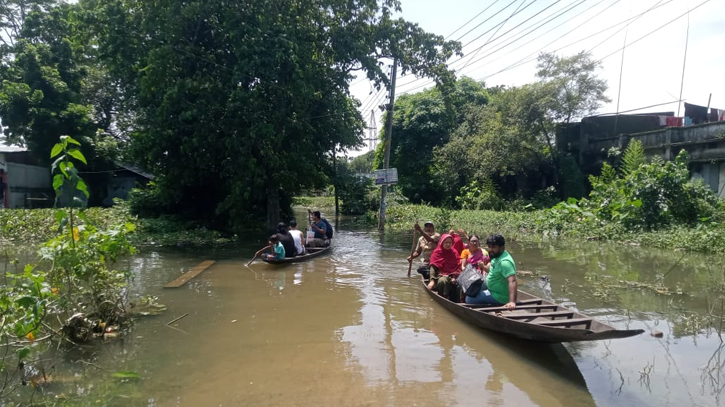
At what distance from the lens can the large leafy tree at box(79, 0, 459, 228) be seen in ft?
54.0

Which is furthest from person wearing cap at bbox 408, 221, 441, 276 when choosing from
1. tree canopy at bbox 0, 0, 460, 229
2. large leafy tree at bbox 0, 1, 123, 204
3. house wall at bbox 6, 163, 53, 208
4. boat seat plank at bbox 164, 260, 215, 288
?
house wall at bbox 6, 163, 53, 208

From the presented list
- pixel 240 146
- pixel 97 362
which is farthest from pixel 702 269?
pixel 240 146

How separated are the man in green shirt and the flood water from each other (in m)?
0.56

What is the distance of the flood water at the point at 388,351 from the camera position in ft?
17.0

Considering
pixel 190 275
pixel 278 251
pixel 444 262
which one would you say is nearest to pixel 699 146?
pixel 444 262

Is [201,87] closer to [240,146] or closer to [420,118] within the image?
[240,146]

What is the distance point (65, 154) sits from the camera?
18.0 feet

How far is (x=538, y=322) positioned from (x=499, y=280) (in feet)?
3.25

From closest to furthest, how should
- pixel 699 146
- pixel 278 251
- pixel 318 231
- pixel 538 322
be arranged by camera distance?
pixel 538 322, pixel 278 251, pixel 318 231, pixel 699 146

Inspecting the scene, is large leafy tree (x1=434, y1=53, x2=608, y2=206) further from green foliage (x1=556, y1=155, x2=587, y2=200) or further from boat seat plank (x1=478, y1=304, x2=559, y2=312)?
boat seat plank (x1=478, y1=304, x2=559, y2=312)

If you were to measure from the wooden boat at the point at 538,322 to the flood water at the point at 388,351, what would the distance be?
0.37m

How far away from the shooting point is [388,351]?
6574mm

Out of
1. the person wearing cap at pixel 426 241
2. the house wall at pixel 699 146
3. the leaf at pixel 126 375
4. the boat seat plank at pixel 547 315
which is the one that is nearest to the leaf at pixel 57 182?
the leaf at pixel 126 375

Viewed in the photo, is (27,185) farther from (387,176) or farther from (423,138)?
(423,138)
